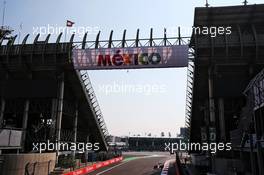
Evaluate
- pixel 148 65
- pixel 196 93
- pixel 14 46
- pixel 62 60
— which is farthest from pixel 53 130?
pixel 196 93

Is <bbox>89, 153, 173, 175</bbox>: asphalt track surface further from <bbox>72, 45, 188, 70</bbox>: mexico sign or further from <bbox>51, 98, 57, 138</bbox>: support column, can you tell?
<bbox>72, 45, 188, 70</bbox>: mexico sign

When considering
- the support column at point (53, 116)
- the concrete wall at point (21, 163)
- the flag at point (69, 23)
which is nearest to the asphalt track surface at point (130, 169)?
the support column at point (53, 116)

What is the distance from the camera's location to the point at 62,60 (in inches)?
1481

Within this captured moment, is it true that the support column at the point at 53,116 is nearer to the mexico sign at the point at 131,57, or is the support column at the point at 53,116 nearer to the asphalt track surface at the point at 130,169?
the mexico sign at the point at 131,57

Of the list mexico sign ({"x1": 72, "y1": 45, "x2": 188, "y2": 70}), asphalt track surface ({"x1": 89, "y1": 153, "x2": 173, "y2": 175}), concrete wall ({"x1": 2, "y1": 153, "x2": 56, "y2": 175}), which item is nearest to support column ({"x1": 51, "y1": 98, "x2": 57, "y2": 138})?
mexico sign ({"x1": 72, "y1": 45, "x2": 188, "y2": 70})

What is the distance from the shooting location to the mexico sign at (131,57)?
33875 mm

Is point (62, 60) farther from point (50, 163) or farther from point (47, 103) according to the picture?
point (50, 163)

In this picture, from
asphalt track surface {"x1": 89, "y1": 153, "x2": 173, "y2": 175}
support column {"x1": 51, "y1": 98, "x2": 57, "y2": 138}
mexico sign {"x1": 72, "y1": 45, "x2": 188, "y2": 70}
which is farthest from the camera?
support column {"x1": 51, "y1": 98, "x2": 57, "y2": 138}

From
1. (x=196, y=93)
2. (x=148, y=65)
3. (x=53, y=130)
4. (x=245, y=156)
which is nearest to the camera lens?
(x=245, y=156)

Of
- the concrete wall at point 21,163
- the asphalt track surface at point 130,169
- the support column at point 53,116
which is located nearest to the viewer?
the concrete wall at point 21,163

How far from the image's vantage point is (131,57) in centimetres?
3462

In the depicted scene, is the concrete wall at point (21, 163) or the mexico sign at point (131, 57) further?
the mexico sign at point (131, 57)

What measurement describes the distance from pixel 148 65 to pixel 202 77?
315 inches

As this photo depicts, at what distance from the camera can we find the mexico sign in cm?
3388
